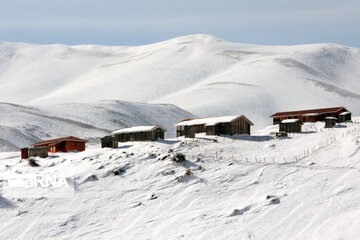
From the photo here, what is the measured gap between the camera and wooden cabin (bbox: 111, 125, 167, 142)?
175 feet

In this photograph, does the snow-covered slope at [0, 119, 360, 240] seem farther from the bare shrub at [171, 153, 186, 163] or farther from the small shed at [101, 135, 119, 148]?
the small shed at [101, 135, 119, 148]

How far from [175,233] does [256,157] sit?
17.1 metres

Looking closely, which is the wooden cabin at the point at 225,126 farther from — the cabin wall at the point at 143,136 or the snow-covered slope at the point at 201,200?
the snow-covered slope at the point at 201,200

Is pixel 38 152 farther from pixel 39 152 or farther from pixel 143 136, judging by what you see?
pixel 143 136

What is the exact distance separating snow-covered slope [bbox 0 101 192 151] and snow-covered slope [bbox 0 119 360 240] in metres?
40.7

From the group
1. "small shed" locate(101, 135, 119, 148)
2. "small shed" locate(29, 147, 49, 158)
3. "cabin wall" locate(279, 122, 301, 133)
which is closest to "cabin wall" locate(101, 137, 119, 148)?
"small shed" locate(101, 135, 119, 148)

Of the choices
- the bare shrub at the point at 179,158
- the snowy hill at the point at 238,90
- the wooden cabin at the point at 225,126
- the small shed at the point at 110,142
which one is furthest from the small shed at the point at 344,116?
the snowy hill at the point at 238,90

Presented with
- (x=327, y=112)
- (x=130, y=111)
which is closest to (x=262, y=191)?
(x=327, y=112)

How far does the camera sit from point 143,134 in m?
54.4

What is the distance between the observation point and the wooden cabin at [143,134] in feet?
175

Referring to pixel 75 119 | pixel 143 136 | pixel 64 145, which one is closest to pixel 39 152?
pixel 64 145

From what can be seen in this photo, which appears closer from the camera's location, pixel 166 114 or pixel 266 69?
pixel 166 114

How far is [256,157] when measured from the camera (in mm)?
38031

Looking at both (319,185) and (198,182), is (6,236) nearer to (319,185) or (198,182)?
(198,182)
